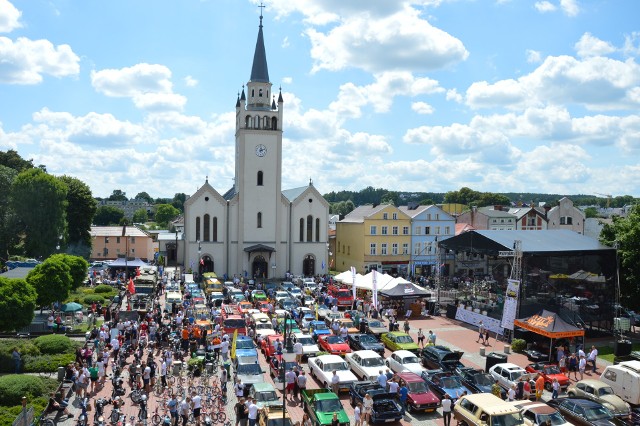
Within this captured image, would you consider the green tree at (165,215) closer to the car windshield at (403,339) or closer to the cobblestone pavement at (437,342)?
the cobblestone pavement at (437,342)

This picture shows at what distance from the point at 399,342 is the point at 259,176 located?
106 ft

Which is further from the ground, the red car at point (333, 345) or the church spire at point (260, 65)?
the church spire at point (260, 65)

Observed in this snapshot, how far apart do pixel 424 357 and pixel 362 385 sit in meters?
6.75

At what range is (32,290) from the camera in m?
27.9

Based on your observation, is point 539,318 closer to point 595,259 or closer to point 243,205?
point 595,259

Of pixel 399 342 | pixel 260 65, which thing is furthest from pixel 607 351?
pixel 260 65

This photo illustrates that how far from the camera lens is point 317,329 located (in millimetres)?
30984

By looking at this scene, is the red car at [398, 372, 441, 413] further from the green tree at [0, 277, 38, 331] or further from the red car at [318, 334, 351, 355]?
the green tree at [0, 277, 38, 331]

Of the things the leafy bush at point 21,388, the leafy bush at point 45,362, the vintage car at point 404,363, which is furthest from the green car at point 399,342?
the leafy bush at point 21,388

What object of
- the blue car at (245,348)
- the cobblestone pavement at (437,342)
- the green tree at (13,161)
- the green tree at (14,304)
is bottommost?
the cobblestone pavement at (437,342)

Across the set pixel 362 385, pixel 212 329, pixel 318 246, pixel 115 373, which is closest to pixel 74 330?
pixel 212 329

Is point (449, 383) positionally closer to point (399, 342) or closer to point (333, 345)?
point (399, 342)

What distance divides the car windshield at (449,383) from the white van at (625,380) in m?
6.56

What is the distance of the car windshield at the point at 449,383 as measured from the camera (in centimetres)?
2178
